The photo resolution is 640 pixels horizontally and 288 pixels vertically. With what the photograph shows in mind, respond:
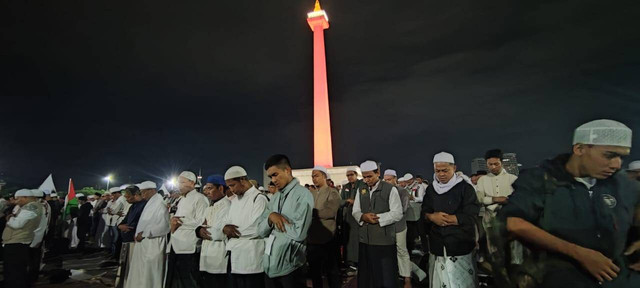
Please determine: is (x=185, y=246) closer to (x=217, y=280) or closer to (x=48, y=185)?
(x=217, y=280)

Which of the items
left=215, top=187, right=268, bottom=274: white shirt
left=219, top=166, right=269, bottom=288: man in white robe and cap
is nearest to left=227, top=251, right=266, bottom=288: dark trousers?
left=219, top=166, right=269, bottom=288: man in white robe and cap

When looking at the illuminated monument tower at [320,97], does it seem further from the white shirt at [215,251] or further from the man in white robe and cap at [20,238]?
the white shirt at [215,251]

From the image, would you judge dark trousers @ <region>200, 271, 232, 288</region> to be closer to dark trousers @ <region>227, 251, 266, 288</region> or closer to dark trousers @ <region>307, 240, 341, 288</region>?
dark trousers @ <region>227, 251, 266, 288</region>

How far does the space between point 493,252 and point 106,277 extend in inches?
301

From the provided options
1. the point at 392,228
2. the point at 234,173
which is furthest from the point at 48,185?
the point at 392,228

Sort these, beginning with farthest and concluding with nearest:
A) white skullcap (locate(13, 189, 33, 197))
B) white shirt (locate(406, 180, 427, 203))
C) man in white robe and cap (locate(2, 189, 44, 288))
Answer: white shirt (locate(406, 180, 427, 203))
white skullcap (locate(13, 189, 33, 197))
man in white robe and cap (locate(2, 189, 44, 288))

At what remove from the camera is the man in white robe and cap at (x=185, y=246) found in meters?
4.25

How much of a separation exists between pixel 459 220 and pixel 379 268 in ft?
4.33

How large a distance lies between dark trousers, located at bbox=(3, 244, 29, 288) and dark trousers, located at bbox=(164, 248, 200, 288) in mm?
3053

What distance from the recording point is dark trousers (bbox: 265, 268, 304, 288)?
3066 mm

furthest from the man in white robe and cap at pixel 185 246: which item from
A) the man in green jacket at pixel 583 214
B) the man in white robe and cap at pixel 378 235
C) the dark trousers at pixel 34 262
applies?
the man in green jacket at pixel 583 214

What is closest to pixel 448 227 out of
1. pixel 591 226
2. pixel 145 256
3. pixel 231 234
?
pixel 591 226

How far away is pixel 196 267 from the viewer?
434 centimetres

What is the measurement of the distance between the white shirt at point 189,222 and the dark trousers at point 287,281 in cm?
164
